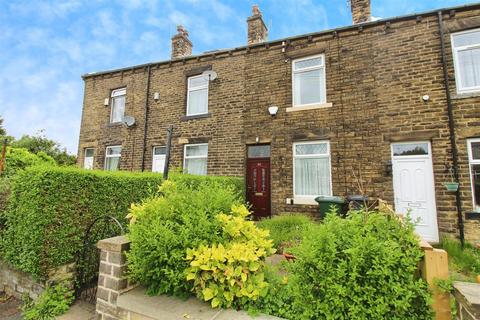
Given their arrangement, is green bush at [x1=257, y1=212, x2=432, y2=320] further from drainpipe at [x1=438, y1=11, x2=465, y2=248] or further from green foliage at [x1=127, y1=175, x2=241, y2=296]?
drainpipe at [x1=438, y1=11, x2=465, y2=248]

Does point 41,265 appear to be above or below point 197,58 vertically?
below

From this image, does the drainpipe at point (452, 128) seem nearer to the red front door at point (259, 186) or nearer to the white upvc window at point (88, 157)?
the red front door at point (259, 186)

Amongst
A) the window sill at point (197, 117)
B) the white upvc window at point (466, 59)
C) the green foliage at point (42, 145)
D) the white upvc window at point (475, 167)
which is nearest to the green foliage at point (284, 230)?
the white upvc window at point (475, 167)

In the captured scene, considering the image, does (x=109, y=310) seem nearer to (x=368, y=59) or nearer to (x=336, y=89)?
(x=336, y=89)

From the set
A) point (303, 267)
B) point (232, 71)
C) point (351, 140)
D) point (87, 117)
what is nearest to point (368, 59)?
point (351, 140)

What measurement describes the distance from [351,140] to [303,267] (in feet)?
21.4

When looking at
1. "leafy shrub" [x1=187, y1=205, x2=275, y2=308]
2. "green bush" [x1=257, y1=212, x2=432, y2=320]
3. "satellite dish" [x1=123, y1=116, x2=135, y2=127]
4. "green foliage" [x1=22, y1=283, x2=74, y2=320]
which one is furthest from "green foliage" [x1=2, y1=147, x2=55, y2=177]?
"green bush" [x1=257, y1=212, x2=432, y2=320]

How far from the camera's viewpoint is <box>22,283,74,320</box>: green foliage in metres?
3.37

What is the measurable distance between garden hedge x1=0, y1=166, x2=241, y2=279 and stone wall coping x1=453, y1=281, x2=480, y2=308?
341 centimetres

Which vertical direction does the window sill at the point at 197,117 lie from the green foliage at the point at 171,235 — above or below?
above

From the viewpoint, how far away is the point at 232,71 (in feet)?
32.1

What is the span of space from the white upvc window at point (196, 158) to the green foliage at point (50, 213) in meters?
5.32

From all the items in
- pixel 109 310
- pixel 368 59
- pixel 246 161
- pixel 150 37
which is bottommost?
pixel 109 310

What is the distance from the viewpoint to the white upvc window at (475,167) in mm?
6352
